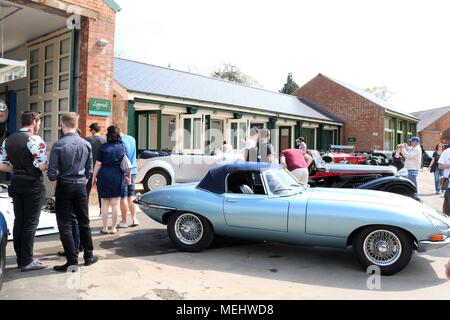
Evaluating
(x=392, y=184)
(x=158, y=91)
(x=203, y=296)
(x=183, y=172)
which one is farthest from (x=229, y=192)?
(x=158, y=91)

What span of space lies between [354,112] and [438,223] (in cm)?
2732

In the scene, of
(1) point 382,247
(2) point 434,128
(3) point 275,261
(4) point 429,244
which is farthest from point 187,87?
(2) point 434,128

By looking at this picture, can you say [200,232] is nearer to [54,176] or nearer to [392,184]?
[54,176]

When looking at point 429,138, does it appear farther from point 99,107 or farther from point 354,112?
point 99,107

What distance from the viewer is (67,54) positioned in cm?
1011

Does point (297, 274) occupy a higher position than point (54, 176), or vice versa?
point (54, 176)

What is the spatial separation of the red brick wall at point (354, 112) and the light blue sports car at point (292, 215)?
25.8m

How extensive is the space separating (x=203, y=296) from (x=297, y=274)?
130cm

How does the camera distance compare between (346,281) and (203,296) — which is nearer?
(203,296)

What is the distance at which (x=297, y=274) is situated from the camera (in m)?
4.68

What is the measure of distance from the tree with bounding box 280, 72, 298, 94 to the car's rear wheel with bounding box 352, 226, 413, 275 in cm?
5650

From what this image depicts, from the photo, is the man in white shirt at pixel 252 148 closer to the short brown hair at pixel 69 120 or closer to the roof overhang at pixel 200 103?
the short brown hair at pixel 69 120

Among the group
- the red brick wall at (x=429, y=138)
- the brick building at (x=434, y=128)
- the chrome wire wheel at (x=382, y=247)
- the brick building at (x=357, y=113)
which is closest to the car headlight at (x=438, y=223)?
the chrome wire wheel at (x=382, y=247)
